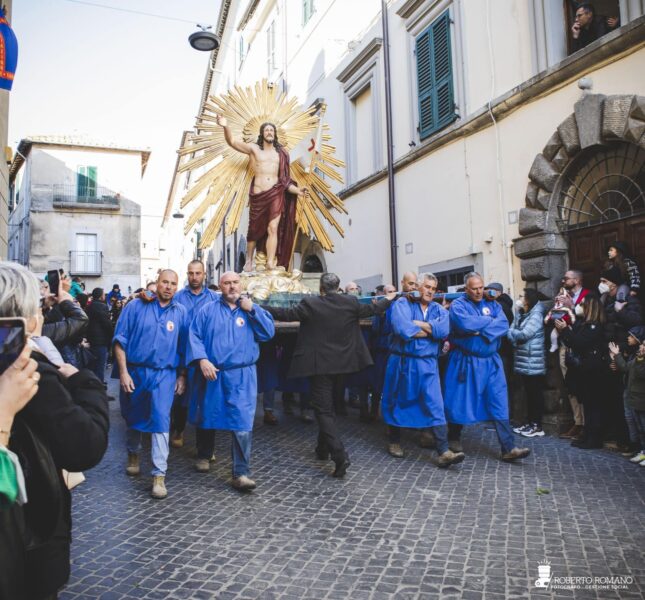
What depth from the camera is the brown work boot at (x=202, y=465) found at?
5.22 metres

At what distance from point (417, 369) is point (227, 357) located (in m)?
1.90

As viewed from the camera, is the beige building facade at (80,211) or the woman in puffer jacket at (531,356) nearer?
the woman in puffer jacket at (531,356)

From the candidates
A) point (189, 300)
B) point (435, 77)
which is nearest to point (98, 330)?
point (189, 300)

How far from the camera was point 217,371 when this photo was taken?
486 centimetres

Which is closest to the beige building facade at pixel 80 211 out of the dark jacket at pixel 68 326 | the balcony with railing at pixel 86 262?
the balcony with railing at pixel 86 262

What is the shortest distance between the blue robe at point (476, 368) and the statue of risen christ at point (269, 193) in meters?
3.52

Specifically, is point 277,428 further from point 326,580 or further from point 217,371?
point 326,580

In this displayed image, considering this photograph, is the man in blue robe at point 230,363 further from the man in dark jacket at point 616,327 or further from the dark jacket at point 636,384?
the man in dark jacket at point 616,327

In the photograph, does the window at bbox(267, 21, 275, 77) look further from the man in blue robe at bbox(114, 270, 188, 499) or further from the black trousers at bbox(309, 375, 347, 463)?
the black trousers at bbox(309, 375, 347, 463)

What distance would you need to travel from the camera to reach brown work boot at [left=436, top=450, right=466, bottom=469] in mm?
5207

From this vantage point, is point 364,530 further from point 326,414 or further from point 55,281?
point 55,281

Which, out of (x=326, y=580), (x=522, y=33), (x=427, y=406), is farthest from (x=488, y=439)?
(x=522, y=33)

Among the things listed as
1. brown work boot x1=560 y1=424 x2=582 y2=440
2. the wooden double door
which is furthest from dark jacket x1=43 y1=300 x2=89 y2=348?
the wooden double door

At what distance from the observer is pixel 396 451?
19.0ft
